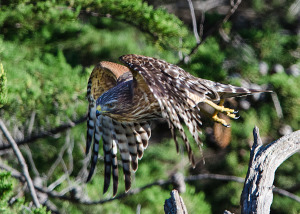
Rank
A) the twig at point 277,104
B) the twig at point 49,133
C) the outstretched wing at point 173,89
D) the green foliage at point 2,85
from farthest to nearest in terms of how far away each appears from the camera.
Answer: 1. the twig at point 277,104
2. the twig at point 49,133
3. the outstretched wing at point 173,89
4. the green foliage at point 2,85

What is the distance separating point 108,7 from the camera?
5.47 metres

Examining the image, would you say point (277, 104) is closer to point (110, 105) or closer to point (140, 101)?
point (140, 101)

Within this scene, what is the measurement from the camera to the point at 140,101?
13.2ft

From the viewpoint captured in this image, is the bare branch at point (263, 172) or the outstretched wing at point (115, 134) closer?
the bare branch at point (263, 172)

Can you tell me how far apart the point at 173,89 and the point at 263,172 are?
34.7 inches

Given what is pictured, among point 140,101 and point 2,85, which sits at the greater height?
point 2,85

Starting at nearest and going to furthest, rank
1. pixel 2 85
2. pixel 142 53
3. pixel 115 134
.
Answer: pixel 2 85 < pixel 115 134 < pixel 142 53

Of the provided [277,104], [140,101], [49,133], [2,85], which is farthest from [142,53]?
[2,85]

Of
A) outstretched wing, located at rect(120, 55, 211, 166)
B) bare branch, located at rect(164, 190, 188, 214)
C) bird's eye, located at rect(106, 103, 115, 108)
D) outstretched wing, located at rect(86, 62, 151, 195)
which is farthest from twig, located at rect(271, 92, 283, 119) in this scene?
bare branch, located at rect(164, 190, 188, 214)

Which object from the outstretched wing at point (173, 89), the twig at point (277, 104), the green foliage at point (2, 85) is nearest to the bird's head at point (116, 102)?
the outstretched wing at point (173, 89)

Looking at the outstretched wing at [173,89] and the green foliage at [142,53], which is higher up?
the outstretched wing at [173,89]

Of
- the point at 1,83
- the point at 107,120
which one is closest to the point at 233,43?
the point at 107,120

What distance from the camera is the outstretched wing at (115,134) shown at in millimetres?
4582

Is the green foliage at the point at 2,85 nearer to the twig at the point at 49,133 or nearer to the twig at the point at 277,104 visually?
the twig at the point at 49,133
